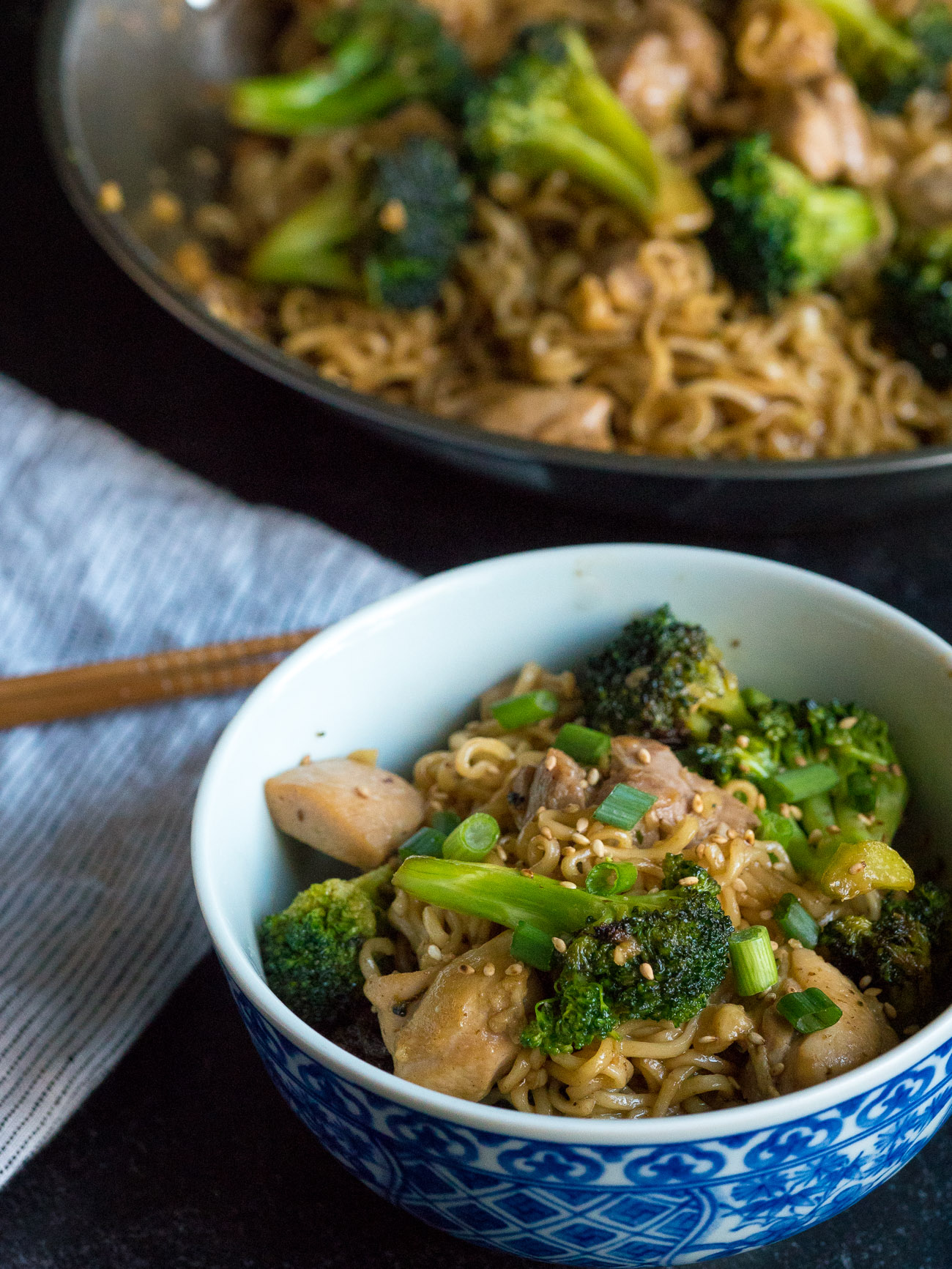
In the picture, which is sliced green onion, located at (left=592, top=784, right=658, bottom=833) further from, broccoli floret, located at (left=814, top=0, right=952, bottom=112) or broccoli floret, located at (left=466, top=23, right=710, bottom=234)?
broccoli floret, located at (left=814, top=0, right=952, bottom=112)

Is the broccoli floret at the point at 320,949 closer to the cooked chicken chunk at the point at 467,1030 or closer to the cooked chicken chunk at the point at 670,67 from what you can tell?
the cooked chicken chunk at the point at 467,1030

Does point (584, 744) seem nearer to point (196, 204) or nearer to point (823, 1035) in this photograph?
point (823, 1035)

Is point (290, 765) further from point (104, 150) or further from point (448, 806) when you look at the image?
point (104, 150)

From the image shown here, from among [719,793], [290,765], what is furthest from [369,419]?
[719,793]

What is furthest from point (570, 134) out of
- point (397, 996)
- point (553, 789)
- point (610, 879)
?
point (397, 996)

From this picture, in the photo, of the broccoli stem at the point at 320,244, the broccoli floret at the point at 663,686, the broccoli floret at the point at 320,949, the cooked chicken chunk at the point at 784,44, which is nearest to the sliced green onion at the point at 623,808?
the broccoli floret at the point at 663,686

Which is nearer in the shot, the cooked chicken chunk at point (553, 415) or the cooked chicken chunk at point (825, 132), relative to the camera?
the cooked chicken chunk at point (553, 415)

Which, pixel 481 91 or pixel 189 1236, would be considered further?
pixel 481 91
